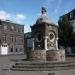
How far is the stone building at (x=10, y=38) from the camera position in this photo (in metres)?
70.6

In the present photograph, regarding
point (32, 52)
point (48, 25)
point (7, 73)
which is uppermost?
point (48, 25)

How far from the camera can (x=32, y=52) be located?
22.4 meters

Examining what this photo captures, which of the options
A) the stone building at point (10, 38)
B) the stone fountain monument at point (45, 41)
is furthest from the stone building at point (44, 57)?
the stone building at point (10, 38)

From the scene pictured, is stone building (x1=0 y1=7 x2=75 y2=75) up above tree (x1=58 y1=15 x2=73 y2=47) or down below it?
below

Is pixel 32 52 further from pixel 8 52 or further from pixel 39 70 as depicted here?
pixel 8 52

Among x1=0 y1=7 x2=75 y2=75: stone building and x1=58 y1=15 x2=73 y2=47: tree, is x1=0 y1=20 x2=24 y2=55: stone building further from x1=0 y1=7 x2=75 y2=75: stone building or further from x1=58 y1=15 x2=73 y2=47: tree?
x1=0 y1=7 x2=75 y2=75: stone building

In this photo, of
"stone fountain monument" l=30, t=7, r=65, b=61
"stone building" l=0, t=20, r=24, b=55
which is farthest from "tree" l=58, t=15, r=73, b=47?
"stone fountain monument" l=30, t=7, r=65, b=61

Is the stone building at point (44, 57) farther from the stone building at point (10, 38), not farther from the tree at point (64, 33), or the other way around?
the stone building at point (10, 38)

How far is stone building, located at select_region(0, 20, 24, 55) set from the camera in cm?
7062

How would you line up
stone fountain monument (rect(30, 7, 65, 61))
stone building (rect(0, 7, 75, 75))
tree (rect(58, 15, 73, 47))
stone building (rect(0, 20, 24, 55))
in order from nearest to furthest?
stone building (rect(0, 7, 75, 75)), stone fountain monument (rect(30, 7, 65, 61)), tree (rect(58, 15, 73, 47)), stone building (rect(0, 20, 24, 55))

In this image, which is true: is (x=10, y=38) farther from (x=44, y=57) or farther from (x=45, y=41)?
(x=44, y=57)

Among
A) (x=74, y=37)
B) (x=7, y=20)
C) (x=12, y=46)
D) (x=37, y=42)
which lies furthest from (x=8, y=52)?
(x=37, y=42)

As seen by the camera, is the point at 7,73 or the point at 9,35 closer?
the point at 7,73

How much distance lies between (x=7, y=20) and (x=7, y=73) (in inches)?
2204
